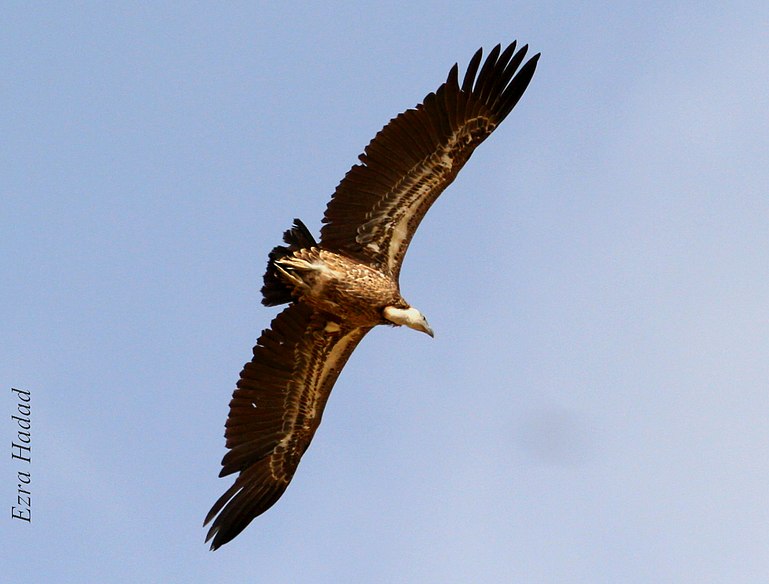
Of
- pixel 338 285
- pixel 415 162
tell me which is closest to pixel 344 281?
pixel 338 285

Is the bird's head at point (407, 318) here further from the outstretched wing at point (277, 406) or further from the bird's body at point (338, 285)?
the outstretched wing at point (277, 406)

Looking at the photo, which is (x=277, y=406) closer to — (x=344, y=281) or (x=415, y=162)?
(x=344, y=281)

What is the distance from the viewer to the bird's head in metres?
27.1

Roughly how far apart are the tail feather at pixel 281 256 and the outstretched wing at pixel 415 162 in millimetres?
448

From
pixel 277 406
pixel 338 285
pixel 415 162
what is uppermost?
pixel 415 162

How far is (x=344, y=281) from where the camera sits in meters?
27.1

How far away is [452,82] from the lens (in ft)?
90.2

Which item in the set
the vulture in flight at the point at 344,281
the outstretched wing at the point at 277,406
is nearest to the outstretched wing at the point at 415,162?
the vulture in flight at the point at 344,281

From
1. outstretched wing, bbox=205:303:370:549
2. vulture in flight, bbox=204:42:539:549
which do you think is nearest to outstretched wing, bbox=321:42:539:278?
vulture in flight, bbox=204:42:539:549

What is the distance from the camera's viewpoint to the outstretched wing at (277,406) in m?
27.5

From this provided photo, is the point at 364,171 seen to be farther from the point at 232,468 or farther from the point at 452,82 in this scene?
the point at 232,468

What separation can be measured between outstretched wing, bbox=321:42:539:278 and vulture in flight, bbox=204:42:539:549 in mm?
12

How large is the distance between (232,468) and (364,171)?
3.99 m

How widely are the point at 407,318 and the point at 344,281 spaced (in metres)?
0.88
